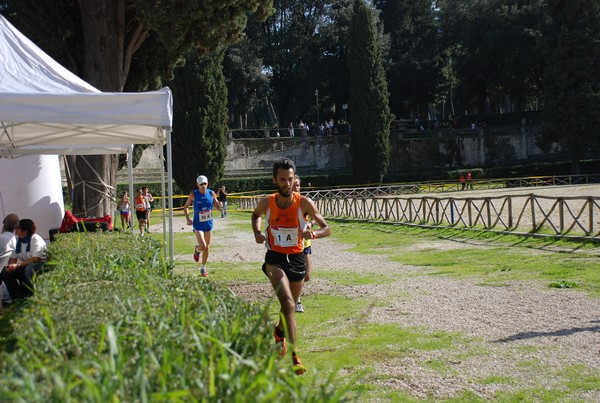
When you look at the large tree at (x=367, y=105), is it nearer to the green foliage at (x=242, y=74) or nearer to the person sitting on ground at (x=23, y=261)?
the green foliage at (x=242, y=74)

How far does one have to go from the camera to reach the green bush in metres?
2.80

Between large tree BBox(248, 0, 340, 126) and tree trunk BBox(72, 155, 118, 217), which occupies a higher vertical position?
large tree BBox(248, 0, 340, 126)

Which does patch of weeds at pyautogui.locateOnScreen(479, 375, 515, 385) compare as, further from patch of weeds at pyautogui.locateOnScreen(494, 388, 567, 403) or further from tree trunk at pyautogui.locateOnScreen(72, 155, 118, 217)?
tree trunk at pyautogui.locateOnScreen(72, 155, 118, 217)

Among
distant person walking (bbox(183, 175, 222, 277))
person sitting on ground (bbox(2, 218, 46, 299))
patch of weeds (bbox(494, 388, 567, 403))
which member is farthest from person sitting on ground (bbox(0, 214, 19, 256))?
patch of weeds (bbox(494, 388, 567, 403))

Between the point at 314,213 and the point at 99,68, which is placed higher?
the point at 99,68

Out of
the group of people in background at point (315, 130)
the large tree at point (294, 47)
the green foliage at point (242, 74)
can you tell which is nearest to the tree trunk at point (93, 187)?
the green foliage at point (242, 74)

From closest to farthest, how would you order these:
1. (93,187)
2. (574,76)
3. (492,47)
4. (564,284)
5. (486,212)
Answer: (564,284) < (93,187) < (486,212) < (574,76) < (492,47)

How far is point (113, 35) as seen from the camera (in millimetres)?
18172

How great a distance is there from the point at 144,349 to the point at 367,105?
5186 centimetres

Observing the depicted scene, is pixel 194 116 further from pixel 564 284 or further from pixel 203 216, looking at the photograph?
pixel 564 284

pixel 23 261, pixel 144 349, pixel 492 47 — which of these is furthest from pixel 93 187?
pixel 492 47

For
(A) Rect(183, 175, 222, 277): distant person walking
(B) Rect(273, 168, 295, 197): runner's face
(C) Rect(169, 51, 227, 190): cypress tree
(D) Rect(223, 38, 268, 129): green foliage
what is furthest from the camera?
(D) Rect(223, 38, 268, 129): green foliage

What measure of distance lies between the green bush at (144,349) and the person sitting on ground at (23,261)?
5085 mm

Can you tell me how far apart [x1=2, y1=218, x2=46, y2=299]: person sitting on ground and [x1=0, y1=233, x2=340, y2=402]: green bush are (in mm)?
5085
